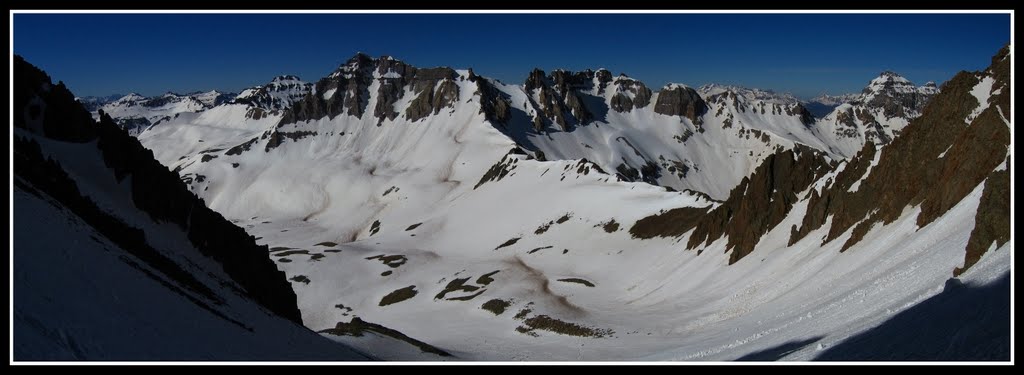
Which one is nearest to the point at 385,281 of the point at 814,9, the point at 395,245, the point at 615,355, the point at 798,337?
the point at 395,245

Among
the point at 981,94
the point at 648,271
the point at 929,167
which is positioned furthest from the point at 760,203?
the point at 981,94

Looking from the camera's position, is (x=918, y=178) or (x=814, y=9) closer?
(x=814, y=9)

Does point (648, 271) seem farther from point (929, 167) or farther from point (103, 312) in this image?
point (103, 312)

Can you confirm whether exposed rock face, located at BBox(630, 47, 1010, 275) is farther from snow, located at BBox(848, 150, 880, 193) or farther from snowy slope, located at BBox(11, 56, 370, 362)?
snowy slope, located at BBox(11, 56, 370, 362)

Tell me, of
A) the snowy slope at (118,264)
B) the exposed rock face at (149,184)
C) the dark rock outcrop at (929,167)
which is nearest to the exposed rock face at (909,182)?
the dark rock outcrop at (929,167)
